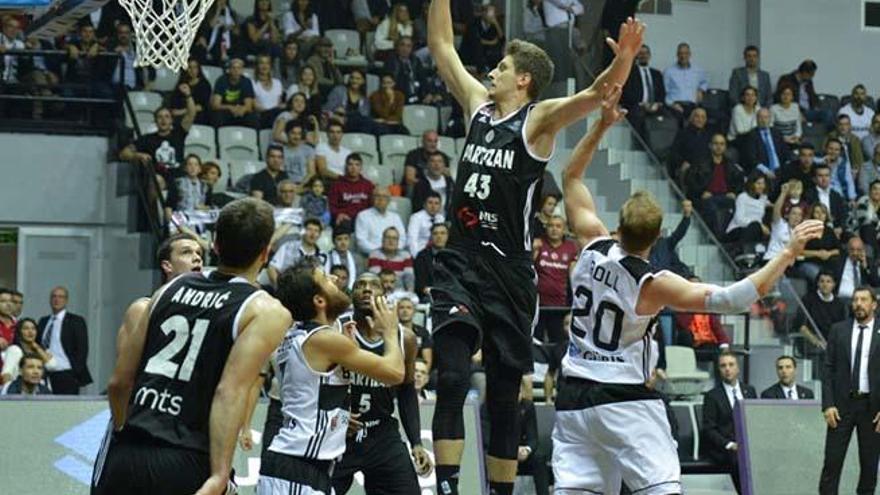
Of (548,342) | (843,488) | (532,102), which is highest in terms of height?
(532,102)

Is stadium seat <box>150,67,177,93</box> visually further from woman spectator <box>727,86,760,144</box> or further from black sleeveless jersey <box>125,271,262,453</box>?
black sleeveless jersey <box>125,271,262,453</box>

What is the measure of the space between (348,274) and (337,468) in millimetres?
7360

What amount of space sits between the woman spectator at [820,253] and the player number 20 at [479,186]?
1182cm

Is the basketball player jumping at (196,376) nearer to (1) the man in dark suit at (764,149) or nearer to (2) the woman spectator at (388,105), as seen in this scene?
(2) the woman spectator at (388,105)

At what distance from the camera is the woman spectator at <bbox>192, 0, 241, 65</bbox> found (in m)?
21.4

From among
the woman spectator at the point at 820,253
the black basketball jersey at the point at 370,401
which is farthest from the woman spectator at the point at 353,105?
the black basketball jersey at the point at 370,401

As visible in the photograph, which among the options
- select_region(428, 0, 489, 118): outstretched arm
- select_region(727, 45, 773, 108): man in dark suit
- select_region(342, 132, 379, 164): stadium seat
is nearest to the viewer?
select_region(428, 0, 489, 118): outstretched arm

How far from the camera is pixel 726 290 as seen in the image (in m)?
7.96

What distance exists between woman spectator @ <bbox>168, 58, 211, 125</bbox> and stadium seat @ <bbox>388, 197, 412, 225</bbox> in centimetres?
268

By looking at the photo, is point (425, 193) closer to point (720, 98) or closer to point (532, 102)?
point (720, 98)

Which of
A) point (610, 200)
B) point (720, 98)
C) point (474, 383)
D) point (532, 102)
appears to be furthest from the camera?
point (720, 98)

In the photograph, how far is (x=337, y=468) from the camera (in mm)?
9992

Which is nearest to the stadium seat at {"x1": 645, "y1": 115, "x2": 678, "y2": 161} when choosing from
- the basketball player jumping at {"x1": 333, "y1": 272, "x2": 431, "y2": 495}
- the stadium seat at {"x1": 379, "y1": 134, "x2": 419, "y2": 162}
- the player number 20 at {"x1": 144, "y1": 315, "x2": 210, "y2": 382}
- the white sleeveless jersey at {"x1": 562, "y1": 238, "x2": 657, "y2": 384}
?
the stadium seat at {"x1": 379, "y1": 134, "x2": 419, "y2": 162}

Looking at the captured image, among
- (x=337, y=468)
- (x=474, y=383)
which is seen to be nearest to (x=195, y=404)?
(x=337, y=468)
